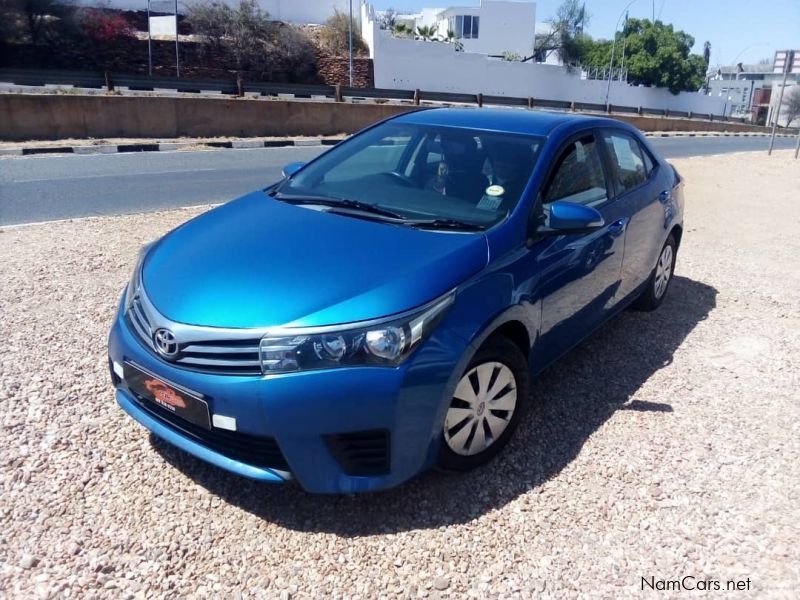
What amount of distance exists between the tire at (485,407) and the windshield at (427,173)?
0.65m

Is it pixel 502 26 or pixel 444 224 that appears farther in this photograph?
pixel 502 26

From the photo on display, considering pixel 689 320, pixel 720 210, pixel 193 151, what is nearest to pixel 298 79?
pixel 193 151

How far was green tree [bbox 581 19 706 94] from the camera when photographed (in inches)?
2539

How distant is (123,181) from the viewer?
10930 mm

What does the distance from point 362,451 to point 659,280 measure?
11.9 ft

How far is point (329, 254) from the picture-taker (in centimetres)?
286

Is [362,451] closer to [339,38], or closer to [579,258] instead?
[579,258]

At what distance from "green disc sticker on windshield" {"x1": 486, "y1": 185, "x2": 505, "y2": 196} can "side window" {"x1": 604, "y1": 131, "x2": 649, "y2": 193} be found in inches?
49.1

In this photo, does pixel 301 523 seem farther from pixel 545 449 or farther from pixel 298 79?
Answer: pixel 298 79

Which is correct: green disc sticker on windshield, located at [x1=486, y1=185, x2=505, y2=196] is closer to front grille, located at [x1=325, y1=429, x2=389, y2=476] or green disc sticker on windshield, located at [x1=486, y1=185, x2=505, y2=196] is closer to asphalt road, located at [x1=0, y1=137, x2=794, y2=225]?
front grille, located at [x1=325, y1=429, x2=389, y2=476]

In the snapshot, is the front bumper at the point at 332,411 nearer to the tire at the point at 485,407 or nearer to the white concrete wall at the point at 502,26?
the tire at the point at 485,407

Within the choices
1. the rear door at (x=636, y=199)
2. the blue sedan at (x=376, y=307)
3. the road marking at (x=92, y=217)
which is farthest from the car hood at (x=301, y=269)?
the road marking at (x=92, y=217)

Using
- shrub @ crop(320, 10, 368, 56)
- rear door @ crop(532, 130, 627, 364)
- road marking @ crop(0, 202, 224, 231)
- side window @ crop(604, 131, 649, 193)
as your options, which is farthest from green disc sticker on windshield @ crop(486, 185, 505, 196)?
shrub @ crop(320, 10, 368, 56)

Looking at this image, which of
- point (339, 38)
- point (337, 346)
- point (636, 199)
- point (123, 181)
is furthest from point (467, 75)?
point (337, 346)
